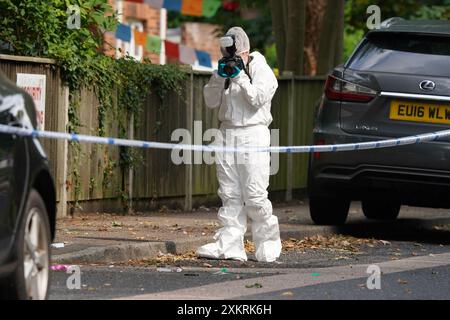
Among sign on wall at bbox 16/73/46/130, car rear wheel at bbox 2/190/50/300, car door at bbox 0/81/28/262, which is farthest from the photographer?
sign on wall at bbox 16/73/46/130

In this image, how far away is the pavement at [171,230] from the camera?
1056 centimetres

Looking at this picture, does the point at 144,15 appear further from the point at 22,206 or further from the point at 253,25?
the point at 22,206

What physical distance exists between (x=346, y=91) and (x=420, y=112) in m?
0.72

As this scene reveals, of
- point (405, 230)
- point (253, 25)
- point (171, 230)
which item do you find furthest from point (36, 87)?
point (253, 25)

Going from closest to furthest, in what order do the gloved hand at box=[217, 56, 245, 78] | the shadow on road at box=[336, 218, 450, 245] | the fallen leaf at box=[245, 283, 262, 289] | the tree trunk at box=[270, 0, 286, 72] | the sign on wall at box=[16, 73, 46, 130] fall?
the fallen leaf at box=[245, 283, 262, 289], the gloved hand at box=[217, 56, 245, 78], the sign on wall at box=[16, 73, 46, 130], the shadow on road at box=[336, 218, 450, 245], the tree trunk at box=[270, 0, 286, 72]

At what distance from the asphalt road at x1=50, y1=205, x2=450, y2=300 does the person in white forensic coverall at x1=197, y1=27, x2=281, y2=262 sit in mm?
168

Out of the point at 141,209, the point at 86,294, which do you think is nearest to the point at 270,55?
the point at 141,209

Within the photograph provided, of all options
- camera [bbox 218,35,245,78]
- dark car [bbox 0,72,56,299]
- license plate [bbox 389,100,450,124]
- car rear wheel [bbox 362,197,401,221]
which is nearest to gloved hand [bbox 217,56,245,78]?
camera [bbox 218,35,245,78]

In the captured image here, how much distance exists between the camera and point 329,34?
18109 millimetres

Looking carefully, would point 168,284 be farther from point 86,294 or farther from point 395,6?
point 395,6

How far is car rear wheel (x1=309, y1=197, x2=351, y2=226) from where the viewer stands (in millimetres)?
12991

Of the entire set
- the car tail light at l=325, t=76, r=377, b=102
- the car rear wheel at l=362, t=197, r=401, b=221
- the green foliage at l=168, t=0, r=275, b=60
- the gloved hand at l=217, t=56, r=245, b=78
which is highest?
the green foliage at l=168, t=0, r=275, b=60

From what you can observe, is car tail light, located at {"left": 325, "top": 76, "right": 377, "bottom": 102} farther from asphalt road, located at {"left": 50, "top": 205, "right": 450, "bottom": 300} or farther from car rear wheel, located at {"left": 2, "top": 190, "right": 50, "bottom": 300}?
car rear wheel, located at {"left": 2, "top": 190, "right": 50, "bottom": 300}

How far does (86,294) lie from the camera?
27.1ft
